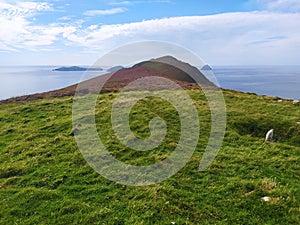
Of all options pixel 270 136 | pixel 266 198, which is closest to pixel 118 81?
pixel 270 136

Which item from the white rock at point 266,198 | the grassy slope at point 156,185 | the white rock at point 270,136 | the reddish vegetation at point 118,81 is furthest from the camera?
the reddish vegetation at point 118,81

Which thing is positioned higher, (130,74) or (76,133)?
(130,74)

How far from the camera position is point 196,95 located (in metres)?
32.9

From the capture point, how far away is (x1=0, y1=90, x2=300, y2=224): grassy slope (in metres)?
9.73

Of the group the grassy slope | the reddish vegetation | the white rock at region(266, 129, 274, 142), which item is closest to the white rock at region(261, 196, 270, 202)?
the grassy slope

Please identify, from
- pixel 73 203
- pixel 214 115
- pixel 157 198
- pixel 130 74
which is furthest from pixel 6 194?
pixel 130 74

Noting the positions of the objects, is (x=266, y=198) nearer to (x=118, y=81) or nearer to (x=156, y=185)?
(x=156, y=185)

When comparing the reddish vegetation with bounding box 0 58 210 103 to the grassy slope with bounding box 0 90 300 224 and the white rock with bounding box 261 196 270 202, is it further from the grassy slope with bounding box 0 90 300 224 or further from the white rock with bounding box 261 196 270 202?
the white rock with bounding box 261 196 270 202

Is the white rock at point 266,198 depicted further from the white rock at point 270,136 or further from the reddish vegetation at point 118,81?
the reddish vegetation at point 118,81

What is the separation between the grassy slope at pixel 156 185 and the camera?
383 inches

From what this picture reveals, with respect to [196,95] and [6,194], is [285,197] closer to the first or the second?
[6,194]

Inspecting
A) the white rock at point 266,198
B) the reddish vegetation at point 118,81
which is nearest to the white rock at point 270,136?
the white rock at point 266,198

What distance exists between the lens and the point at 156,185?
38.7 ft

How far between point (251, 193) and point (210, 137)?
7666mm
